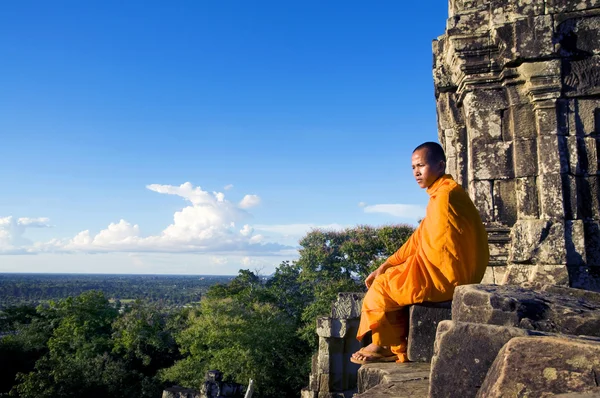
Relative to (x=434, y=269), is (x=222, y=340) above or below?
below

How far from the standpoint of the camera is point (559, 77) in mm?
4301

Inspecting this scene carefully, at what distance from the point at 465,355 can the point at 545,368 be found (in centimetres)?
36

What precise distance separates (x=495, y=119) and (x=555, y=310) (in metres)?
2.80

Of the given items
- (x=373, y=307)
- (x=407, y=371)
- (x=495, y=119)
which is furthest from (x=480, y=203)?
(x=407, y=371)

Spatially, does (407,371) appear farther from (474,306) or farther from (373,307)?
(474,306)

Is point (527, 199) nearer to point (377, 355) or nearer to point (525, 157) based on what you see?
point (525, 157)

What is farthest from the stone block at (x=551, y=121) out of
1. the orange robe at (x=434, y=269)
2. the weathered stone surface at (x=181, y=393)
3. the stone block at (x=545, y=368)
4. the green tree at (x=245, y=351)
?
the green tree at (x=245, y=351)

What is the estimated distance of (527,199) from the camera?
4.35 metres

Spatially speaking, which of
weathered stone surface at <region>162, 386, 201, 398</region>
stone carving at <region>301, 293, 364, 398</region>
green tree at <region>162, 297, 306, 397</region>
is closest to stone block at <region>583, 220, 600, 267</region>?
stone carving at <region>301, 293, 364, 398</region>

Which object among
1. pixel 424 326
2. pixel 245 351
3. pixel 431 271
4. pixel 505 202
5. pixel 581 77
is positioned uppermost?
pixel 581 77

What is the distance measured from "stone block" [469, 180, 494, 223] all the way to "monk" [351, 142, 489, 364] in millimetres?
1404

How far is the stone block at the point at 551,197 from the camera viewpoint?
13.8 feet

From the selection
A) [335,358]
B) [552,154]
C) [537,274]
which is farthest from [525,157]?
[335,358]

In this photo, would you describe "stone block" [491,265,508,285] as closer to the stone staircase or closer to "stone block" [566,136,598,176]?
"stone block" [566,136,598,176]
